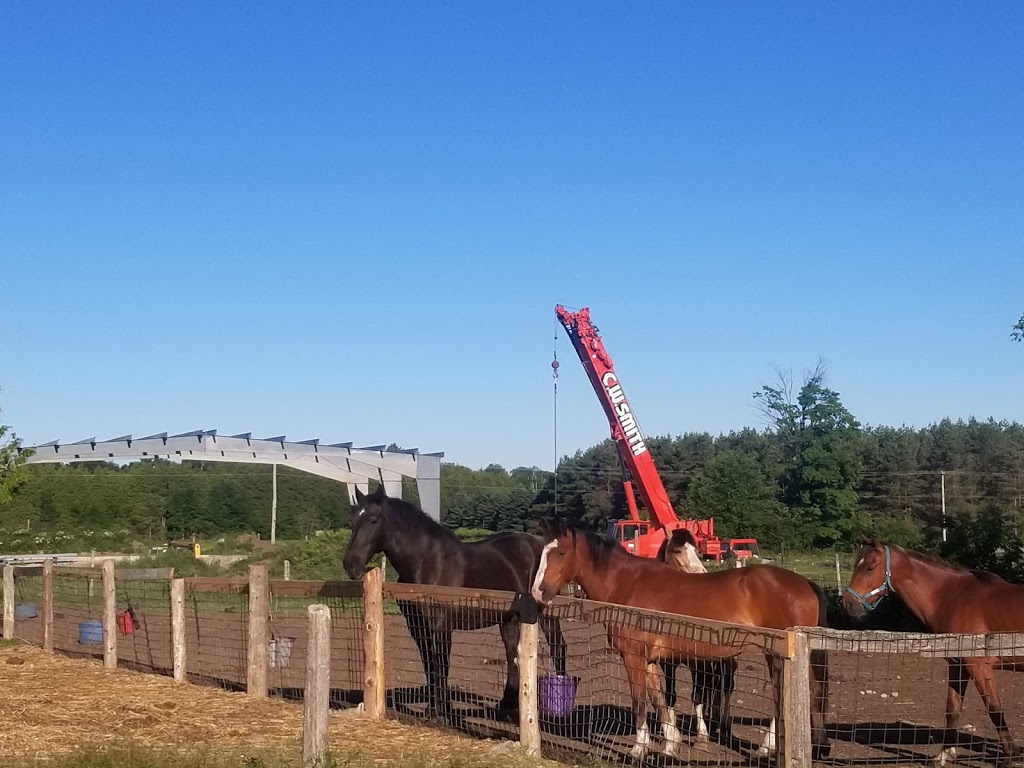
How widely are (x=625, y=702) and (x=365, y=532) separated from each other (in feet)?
8.86

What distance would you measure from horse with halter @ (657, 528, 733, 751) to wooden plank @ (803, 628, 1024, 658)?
114cm

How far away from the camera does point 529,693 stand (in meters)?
7.36

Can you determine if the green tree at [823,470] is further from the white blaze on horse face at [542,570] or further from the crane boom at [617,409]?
the white blaze on horse face at [542,570]

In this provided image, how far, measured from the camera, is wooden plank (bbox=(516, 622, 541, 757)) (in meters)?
7.29

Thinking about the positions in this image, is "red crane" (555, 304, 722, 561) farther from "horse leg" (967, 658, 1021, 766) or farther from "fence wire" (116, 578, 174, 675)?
"horse leg" (967, 658, 1021, 766)

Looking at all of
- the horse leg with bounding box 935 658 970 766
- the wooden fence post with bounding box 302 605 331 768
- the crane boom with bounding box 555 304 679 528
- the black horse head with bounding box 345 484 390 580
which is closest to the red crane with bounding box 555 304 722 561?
the crane boom with bounding box 555 304 679 528

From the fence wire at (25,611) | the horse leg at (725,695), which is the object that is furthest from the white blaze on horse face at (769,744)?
the fence wire at (25,611)

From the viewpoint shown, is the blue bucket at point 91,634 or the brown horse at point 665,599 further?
the blue bucket at point 91,634

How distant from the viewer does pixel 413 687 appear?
31.1ft

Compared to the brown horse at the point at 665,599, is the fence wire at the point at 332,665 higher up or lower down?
lower down

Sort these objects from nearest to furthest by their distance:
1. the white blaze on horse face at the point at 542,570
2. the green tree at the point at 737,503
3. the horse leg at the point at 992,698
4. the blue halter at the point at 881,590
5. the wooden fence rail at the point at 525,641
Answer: the wooden fence rail at the point at 525,641, the horse leg at the point at 992,698, the white blaze on horse face at the point at 542,570, the blue halter at the point at 881,590, the green tree at the point at 737,503

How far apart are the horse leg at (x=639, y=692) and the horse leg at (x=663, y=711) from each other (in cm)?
8

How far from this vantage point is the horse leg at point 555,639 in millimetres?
7945

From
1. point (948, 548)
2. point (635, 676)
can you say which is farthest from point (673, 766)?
point (948, 548)
